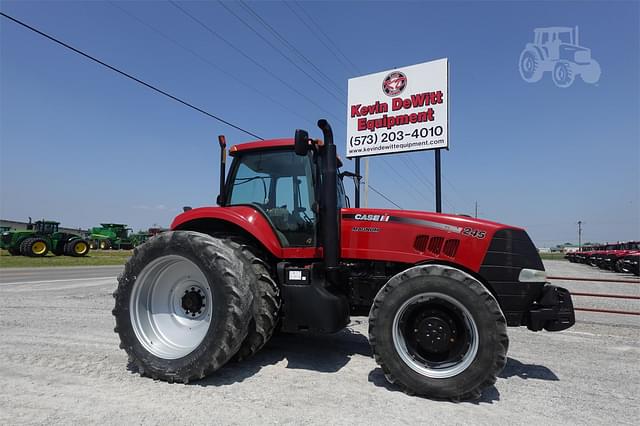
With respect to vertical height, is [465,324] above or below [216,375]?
above

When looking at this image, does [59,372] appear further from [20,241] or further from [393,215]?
[20,241]

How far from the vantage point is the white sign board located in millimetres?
10734

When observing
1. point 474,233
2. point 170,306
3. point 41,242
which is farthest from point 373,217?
point 41,242

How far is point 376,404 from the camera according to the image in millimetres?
2979

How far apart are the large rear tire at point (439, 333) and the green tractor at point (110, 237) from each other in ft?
144

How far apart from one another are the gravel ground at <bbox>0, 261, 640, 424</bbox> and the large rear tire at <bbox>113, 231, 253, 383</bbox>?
213 mm

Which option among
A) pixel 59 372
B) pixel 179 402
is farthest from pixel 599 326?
pixel 59 372

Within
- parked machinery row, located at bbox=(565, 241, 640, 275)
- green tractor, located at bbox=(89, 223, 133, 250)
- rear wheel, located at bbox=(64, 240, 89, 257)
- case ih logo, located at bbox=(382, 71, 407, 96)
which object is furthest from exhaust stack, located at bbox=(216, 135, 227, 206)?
green tractor, located at bbox=(89, 223, 133, 250)

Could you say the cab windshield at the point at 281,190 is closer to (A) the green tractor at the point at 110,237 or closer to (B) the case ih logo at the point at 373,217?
(B) the case ih logo at the point at 373,217

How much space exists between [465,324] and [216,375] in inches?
90.6

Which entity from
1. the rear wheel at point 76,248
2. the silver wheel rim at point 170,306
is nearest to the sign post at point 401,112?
the silver wheel rim at point 170,306

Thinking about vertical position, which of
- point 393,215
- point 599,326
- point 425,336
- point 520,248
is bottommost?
point 599,326

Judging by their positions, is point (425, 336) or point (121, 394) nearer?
point (121, 394)

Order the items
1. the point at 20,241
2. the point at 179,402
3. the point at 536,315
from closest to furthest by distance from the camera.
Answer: the point at 179,402 → the point at 536,315 → the point at 20,241
